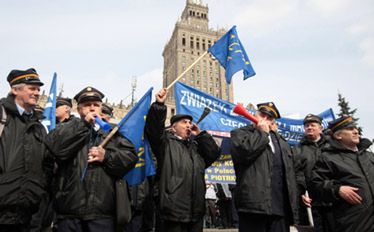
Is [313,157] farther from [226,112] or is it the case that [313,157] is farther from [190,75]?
[190,75]

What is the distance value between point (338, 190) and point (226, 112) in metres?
4.14

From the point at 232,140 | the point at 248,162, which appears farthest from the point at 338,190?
the point at 232,140

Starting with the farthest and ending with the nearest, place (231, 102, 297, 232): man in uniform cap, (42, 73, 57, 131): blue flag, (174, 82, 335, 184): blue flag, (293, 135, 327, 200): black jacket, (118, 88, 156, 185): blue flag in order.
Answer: (174, 82, 335, 184): blue flag < (42, 73, 57, 131): blue flag < (293, 135, 327, 200): black jacket < (118, 88, 156, 185): blue flag < (231, 102, 297, 232): man in uniform cap

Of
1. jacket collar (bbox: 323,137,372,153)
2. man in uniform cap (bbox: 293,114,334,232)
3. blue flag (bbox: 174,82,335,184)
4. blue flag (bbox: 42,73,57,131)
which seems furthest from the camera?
blue flag (bbox: 174,82,335,184)

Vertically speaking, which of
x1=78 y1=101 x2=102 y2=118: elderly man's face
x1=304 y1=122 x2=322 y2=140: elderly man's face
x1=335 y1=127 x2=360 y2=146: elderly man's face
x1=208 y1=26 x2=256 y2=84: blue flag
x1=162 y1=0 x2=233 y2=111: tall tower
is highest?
x1=162 y1=0 x2=233 y2=111: tall tower

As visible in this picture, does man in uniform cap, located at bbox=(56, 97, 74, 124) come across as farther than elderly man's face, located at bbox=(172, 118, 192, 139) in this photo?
Yes

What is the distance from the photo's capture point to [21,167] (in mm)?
2963

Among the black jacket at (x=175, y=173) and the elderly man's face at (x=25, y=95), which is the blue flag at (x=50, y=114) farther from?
the black jacket at (x=175, y=173)

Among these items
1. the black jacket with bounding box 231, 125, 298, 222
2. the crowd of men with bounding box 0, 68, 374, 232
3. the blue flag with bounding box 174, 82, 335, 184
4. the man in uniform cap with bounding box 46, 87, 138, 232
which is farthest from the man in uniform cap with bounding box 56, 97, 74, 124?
the black jacket with bounding box 231, 125, 298, 222

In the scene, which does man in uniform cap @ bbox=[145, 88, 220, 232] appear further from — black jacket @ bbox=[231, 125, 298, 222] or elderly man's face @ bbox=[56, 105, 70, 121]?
elderly man's face @ bbox=[56, 105, 70, 121]

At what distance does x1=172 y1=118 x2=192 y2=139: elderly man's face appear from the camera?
14.3 ft

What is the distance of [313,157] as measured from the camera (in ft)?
16.8

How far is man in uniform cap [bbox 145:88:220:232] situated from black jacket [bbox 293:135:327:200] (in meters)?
1.70

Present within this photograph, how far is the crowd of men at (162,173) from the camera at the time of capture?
9.80 feet
